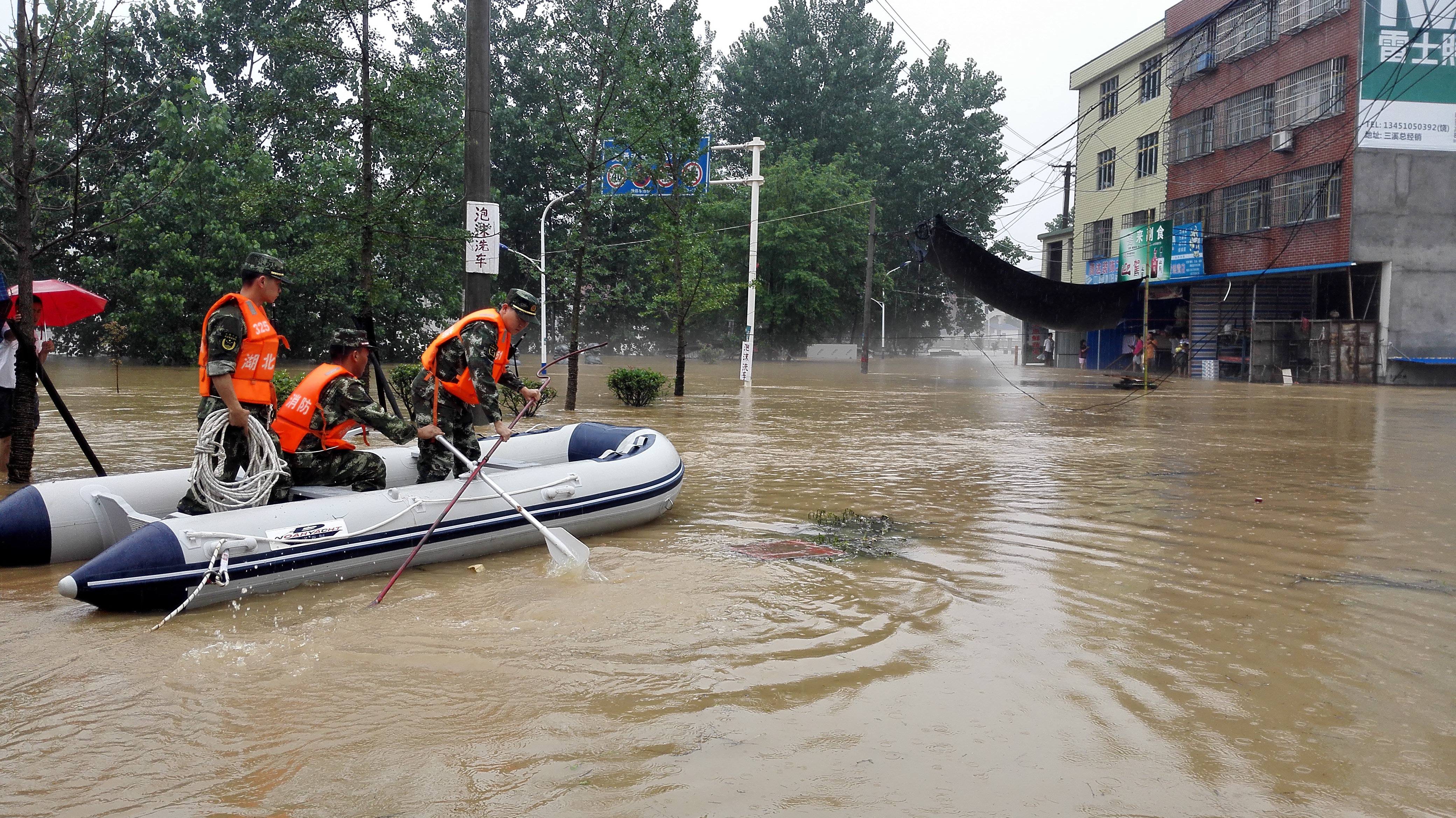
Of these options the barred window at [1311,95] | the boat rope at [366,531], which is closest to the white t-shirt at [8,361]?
the boat rope at [366,531]

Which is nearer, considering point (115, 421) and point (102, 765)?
point (102, 765)

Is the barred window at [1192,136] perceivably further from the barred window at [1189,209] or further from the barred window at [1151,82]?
the barred window at [1151,82]

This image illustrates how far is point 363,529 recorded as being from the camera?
5914 mm

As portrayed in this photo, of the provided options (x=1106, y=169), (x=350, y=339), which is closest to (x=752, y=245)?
(x=350, y=339)

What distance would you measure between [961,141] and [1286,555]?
53.3 m

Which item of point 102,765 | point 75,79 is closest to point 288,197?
point 75,79

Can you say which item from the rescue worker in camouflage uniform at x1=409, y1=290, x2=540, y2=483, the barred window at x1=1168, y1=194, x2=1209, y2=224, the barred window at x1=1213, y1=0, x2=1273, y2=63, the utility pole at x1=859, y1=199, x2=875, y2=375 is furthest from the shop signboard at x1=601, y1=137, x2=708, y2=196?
the barred window at x1=1168, y1=194, x2=1209, y2=224

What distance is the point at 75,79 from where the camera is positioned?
8.25 meters

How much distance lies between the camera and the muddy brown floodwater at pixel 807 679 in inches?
134

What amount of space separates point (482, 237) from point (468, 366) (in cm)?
318

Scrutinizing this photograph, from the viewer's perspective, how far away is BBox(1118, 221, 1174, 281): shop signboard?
3192cm

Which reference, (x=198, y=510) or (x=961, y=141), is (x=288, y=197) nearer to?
(x=198, y=510)

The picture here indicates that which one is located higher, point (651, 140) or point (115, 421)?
point (651, 140)

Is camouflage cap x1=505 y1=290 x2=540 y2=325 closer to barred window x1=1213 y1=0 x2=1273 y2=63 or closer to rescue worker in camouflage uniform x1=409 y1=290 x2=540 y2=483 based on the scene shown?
rescue worker in camouflage uniform x1=409 y1=290 x2=540 y2=483
